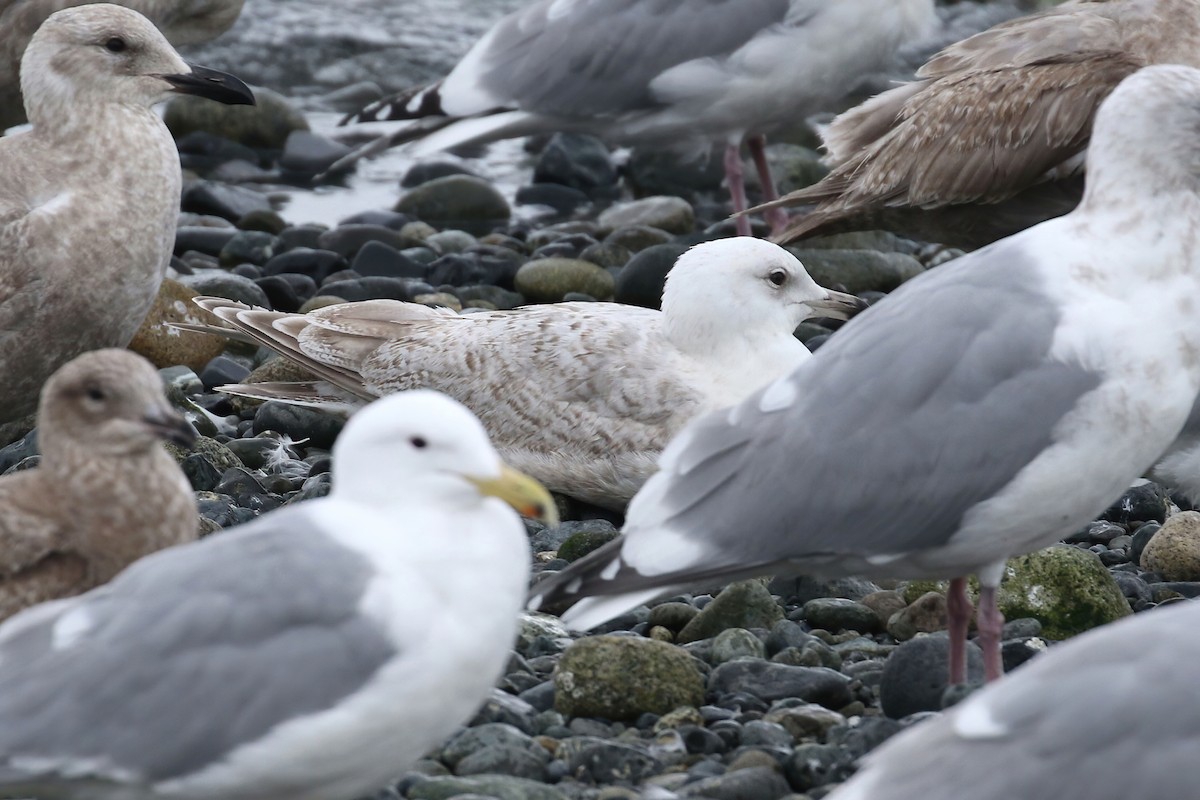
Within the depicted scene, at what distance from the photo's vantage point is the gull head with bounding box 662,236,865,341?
5.80 metres

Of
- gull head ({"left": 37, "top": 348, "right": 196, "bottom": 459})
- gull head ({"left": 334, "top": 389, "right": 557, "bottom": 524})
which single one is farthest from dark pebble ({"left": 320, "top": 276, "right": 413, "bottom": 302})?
A: gull head ({"left": 334, "top": 389, "right": 557, "bottom": 524})

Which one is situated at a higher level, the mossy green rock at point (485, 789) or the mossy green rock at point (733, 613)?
the mossy green rock at point (485, 789)

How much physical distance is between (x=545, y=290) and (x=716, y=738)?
4.37m

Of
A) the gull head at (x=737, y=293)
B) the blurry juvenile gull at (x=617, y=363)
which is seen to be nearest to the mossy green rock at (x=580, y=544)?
the blurry juvenile gull at (x=617, y=363)

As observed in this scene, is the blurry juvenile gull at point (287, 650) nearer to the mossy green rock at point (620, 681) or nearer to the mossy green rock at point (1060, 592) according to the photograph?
the mossy green rock at point (620, 681)

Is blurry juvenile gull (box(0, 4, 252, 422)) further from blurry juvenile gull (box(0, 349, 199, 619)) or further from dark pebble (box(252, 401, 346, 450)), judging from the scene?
blurry juvenile gull (box(0, 349, 199, 619))

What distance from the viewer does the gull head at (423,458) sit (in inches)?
133

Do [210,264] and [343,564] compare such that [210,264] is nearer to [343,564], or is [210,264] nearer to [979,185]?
[979,185]

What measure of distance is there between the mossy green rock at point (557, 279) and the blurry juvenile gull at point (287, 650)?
4967mm

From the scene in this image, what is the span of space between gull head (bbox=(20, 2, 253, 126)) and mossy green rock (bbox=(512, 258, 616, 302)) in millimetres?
2617

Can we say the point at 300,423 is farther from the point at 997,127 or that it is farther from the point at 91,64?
the point at 997,127

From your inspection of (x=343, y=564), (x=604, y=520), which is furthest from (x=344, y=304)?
(x=343, y=564)

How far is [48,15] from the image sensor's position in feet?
26.0

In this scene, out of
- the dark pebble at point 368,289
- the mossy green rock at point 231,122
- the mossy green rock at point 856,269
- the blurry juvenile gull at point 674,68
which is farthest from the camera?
the mossy green rock at point 231,122
